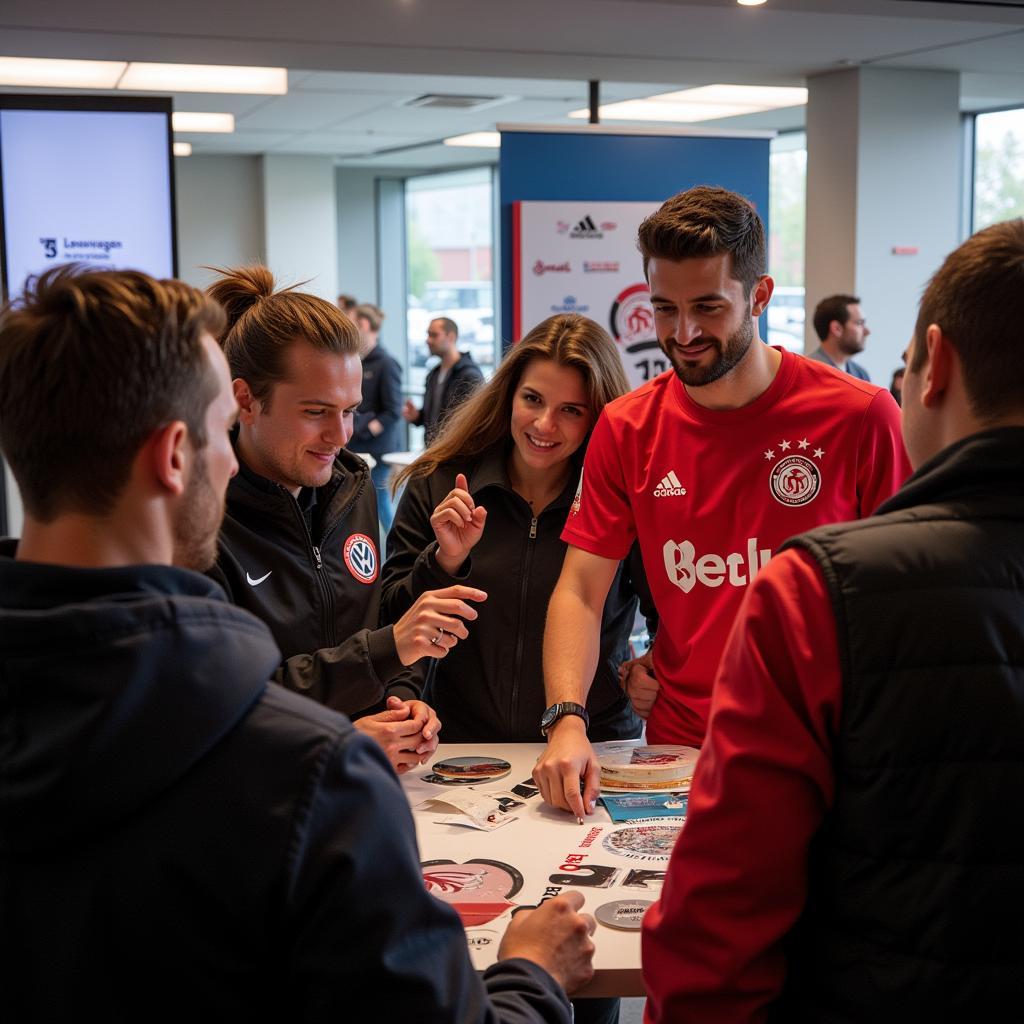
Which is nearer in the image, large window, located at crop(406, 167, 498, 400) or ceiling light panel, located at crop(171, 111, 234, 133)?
ceiling light panel, located at crop(171, 111, 234, 133)

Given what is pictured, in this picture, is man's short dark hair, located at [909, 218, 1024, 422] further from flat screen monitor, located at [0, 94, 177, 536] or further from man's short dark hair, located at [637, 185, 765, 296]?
flat screen monitor, located at [0, 94, 177, 536]

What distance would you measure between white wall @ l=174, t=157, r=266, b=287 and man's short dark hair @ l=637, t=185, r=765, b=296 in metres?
11.1

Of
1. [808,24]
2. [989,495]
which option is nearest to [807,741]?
[989,495]

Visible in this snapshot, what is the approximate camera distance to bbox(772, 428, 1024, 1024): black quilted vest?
103 centimetres

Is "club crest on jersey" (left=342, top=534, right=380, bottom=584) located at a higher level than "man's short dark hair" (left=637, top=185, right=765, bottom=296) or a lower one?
lower

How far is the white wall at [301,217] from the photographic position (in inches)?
501

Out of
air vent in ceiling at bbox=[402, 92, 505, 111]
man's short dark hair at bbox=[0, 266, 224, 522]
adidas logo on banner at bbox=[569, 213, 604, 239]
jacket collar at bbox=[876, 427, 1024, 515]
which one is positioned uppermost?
air vent in ceiling at bbox=[402, 92, 505, 111]

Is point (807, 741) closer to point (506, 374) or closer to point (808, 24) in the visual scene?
point (506, 374)

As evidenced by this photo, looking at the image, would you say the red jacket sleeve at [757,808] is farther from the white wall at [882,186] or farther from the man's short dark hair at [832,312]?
the white wall at [882,186]

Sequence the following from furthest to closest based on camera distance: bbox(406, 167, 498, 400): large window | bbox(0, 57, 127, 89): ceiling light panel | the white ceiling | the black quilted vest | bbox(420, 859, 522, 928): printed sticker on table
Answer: bbox(406, 167, 498, 400): large window → bbox(0, 57, 127, 89): ceiling light panel → the white ceiling → bbox(420, 859, 522, 928): printed sticker on table → the black quilted vest

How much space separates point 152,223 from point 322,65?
2.53 meters

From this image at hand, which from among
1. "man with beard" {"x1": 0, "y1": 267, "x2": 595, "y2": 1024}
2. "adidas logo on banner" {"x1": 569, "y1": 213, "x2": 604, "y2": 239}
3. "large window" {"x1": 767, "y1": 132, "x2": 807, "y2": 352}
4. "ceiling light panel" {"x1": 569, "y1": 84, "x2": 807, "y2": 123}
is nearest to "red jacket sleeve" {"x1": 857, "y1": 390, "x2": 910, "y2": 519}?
"man with beard" {"x1": 0, "y1": 267, "x2": 595, "y2": 1024}

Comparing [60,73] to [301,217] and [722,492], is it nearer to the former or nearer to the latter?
[301,217]

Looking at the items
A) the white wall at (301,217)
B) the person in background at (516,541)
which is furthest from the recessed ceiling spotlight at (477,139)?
the person in background at (516,541)
